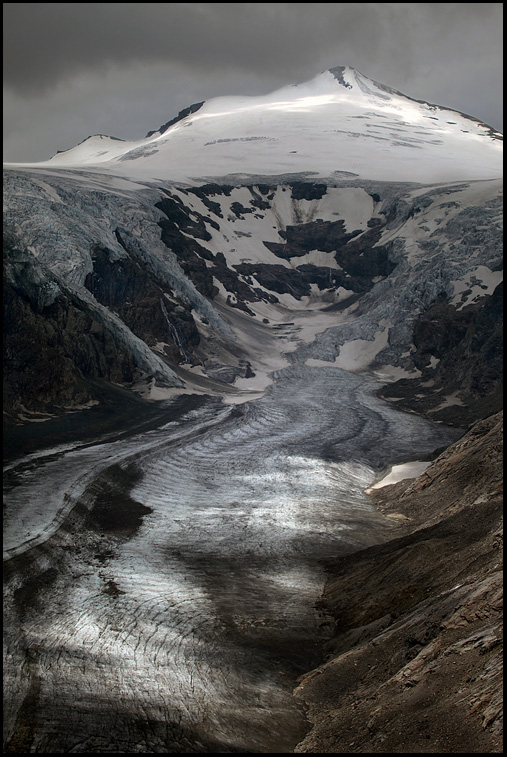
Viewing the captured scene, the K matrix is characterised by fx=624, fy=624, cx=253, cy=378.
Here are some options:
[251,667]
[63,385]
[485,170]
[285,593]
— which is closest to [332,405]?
[63,385]

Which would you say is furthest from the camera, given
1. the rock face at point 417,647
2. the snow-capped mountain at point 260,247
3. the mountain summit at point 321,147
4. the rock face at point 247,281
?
the mountain summit at point 321,147

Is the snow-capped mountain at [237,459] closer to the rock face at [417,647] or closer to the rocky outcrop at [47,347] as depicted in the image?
the rock face at [417,647]

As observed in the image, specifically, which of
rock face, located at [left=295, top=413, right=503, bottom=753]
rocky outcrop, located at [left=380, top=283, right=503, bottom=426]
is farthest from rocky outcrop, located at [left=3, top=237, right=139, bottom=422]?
rocky outcrop, located at [left=380, top=283, right=503, bottom=426]

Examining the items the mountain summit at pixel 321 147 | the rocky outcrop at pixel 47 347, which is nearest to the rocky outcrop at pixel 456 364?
the rocky outcrop at pixel 47 347

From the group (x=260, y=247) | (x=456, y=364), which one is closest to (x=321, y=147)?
(x=260, y=247)

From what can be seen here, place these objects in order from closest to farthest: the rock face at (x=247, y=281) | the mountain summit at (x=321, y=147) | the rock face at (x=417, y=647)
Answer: the rock face at (x=417, y=647) → the rock face at (x=247, y=281) → the mountain summit at (x=321, y=147)

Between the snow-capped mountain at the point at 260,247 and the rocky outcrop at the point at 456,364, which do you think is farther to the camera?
the snow-capped mountain at the point at 260,247
